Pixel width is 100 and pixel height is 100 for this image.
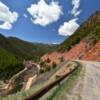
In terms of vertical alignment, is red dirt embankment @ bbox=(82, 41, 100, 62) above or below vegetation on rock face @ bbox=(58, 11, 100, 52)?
below

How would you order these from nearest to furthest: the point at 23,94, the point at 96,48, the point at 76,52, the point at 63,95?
the point at 23,94
the point at 63,95
the point at 96,48
the point at 76,52

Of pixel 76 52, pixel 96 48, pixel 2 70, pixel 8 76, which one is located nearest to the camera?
pixel 96 48

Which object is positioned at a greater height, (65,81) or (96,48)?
(96,48)

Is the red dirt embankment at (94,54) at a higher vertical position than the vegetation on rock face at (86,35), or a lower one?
lower

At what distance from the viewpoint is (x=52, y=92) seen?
1104 centimetres

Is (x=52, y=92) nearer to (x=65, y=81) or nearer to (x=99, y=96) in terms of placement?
(x=99, y=96)

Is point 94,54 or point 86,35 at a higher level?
point 86,35

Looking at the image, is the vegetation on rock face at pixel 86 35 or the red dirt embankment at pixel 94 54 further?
the vegetation on rock face at pixel 86 35

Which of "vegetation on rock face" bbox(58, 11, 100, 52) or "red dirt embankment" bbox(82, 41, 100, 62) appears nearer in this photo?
"red dirt embankment" bbox(82, 41, 100, 62)

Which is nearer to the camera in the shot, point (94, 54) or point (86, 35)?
point (94, 54)

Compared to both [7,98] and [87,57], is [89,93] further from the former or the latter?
[87,57]

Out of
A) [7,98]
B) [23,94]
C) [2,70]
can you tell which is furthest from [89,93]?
[2,70]

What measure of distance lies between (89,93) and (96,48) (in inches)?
2199

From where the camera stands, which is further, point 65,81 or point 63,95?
point 65,81
